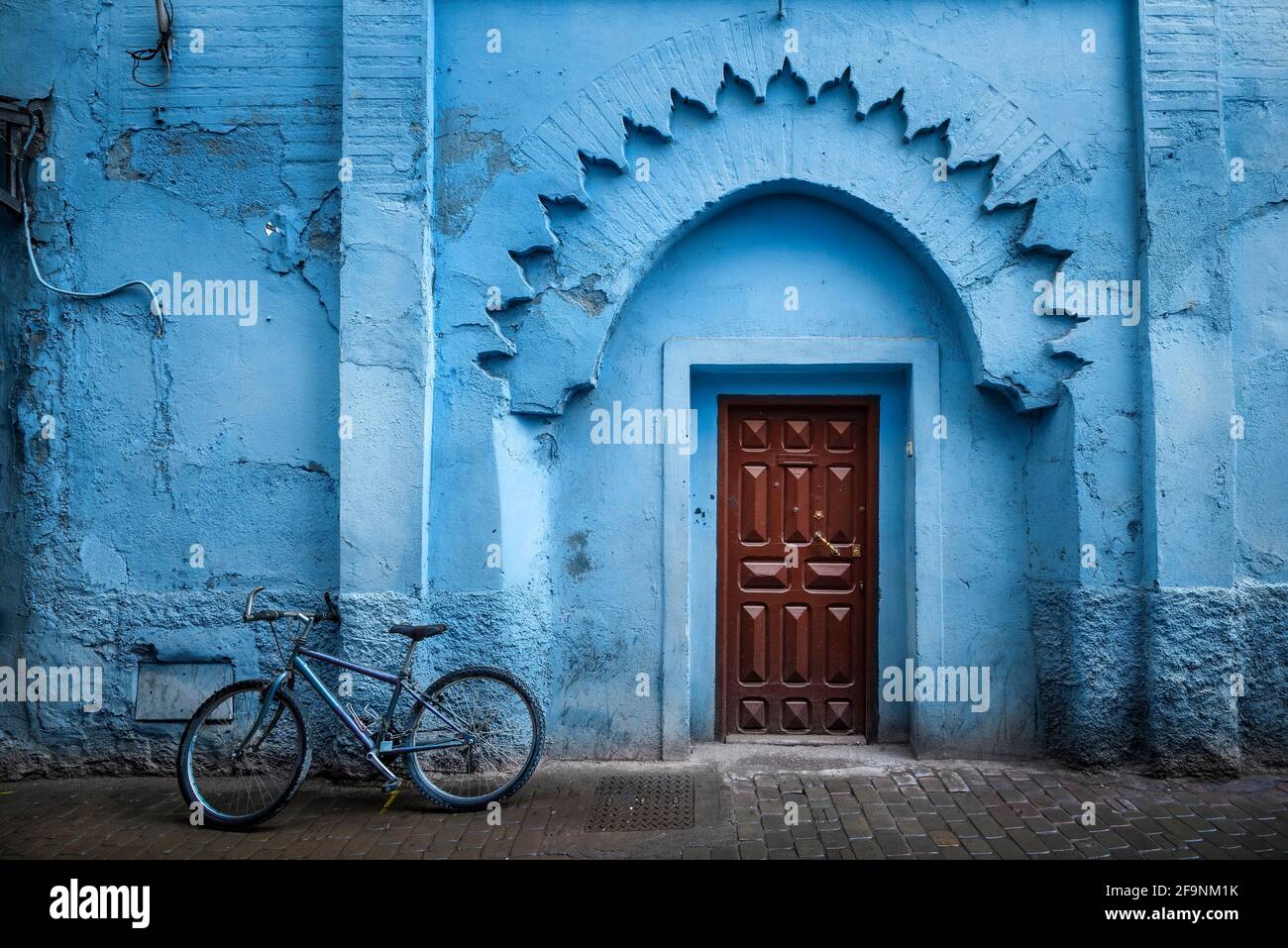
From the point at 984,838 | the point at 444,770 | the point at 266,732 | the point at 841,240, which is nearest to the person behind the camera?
the point at 984,838

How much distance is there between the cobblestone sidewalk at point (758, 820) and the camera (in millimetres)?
4520

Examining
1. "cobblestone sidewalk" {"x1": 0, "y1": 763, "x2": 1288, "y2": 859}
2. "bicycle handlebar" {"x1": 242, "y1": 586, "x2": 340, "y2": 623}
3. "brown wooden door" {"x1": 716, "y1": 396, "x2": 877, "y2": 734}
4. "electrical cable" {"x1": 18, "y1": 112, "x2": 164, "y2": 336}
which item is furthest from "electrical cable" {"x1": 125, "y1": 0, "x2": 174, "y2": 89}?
"cobblestone sidewalk" {"x1": 0, "y1": 763, "x2": 1288, "y2": 859}

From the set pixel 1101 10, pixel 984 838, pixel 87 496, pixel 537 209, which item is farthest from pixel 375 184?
pixel 984 838

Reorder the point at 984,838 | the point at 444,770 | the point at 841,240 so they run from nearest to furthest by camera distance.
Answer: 1. the point at 984,838
2. the point at 444,770
3. the point at 841,240

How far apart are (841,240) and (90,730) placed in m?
5.71

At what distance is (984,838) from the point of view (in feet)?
15.1

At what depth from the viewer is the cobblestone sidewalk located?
4.52 metres

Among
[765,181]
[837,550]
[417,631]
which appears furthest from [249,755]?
[765,181]

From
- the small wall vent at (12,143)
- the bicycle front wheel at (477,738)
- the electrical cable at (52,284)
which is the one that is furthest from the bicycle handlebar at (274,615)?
the small wall vent at (12,143)

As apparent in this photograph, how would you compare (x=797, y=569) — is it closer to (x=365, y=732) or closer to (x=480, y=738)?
(x=480, y=738)

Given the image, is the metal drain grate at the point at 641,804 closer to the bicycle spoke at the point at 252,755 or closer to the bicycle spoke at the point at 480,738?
the bicycle spoke at the point at 480,738

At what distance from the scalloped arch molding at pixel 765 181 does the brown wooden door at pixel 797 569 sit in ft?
3.54

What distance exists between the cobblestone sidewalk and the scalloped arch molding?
2.37 metres

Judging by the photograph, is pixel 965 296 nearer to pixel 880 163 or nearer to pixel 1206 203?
pixel 880 163
